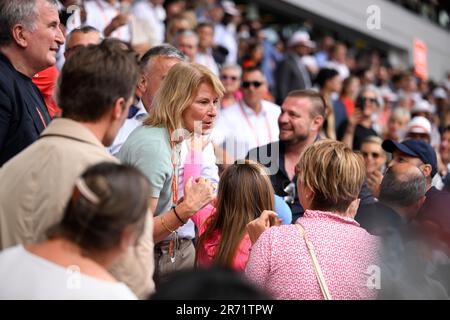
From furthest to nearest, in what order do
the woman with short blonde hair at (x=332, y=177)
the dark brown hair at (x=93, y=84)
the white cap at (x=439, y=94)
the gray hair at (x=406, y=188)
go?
1. the white cap at (x=439, y=94)
2. the gray hair at (x=406, y=188)
3. the woman with short blonde hair at (x=332, y=177)
4. the dark brown hair at (x=93, y=84)

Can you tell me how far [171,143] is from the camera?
4.21m

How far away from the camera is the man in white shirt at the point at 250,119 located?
24.7 ft

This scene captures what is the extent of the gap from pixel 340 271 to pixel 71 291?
4.63 feet

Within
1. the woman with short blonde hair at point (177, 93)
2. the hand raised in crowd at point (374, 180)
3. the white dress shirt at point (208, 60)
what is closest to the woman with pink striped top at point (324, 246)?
the woman with short blonde hair at point (177, 93)

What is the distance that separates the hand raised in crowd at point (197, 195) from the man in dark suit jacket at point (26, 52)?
804mm

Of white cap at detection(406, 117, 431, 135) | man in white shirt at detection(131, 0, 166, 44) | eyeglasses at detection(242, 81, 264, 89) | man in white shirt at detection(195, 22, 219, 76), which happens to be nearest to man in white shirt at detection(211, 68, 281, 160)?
eyeglasses at detection(242, 81, 264, 89)

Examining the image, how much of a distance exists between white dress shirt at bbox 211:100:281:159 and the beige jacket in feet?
14.3

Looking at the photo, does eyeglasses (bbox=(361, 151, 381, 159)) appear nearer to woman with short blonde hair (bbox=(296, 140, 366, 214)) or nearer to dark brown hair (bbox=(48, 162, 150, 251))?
woman with short blonde hair (bbox=(296, 140, 366, 214))

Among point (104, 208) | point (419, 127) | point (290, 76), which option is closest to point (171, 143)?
point (104, 208)

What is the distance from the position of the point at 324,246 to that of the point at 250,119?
4399mm

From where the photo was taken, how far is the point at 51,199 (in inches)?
108

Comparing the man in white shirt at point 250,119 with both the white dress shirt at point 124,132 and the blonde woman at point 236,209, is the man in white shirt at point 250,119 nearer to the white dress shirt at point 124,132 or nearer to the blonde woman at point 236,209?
the white dress shirt at point 124,132
